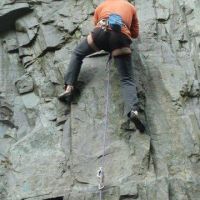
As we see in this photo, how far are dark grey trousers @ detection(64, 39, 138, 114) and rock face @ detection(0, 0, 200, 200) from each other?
0.37 metres

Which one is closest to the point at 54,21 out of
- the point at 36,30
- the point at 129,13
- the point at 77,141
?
the point at 36,30

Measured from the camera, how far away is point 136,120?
8.92m

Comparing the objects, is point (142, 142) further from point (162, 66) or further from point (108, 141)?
point (162, 66)

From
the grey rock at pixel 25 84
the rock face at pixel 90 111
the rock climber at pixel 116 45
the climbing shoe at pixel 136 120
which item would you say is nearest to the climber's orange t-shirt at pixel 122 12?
the rock climber at pixel 116 45

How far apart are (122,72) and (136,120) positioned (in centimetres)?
88

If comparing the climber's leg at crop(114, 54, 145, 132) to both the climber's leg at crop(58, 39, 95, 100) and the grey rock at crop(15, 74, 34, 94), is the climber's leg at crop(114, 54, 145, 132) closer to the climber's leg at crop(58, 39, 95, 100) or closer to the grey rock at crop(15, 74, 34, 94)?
the climber's leg at crop(58, 39, 95, 100)

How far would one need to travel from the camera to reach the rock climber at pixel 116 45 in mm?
8984

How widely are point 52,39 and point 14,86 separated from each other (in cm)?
117

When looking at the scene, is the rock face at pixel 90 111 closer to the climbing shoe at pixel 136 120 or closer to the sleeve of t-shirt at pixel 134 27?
the climbing shoe at pixel 136 120

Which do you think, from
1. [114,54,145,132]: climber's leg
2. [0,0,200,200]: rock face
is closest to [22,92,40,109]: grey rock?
[0,0,200,200]: rock face

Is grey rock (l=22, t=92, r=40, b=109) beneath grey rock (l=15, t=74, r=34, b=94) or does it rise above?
beneath

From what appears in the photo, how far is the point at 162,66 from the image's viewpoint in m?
9.96

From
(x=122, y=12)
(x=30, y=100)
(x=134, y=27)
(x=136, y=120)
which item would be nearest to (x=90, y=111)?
(x=136, y=120)

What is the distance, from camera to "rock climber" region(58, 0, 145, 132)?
29.5 feet
